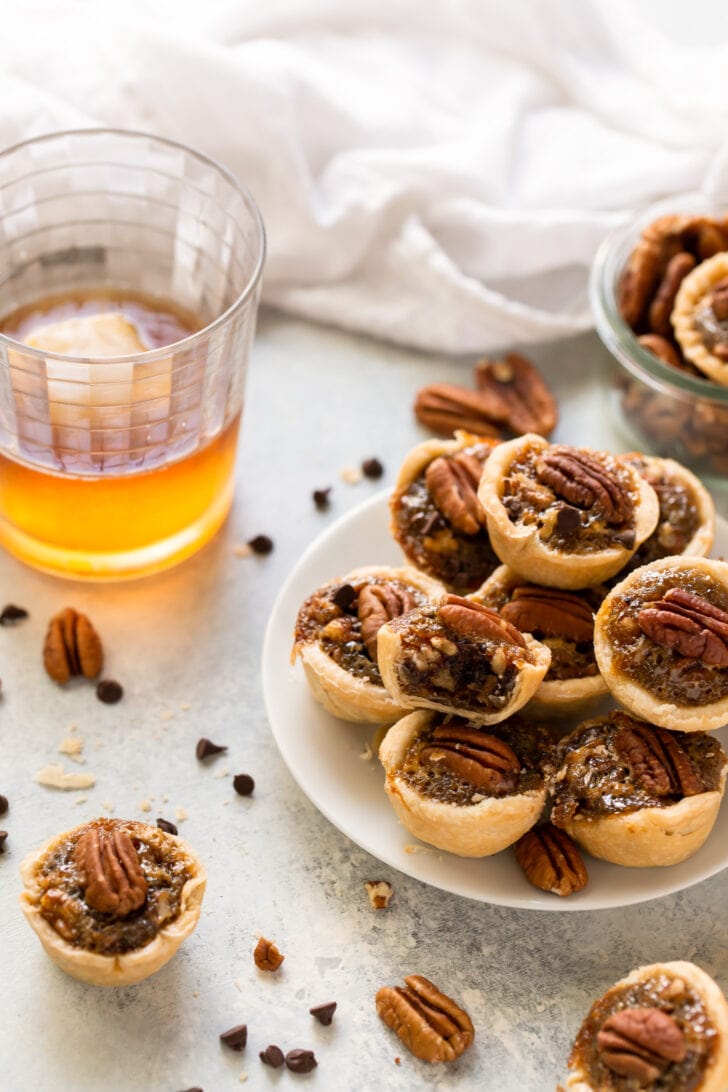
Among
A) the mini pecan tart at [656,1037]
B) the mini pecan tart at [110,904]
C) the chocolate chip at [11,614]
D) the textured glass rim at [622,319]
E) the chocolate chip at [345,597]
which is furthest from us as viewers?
the textured glass rim at [622,319]

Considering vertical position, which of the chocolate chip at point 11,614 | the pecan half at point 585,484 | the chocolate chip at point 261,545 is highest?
the pecan half at point 585,484

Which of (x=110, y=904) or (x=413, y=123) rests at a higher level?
(x=413, y=123)

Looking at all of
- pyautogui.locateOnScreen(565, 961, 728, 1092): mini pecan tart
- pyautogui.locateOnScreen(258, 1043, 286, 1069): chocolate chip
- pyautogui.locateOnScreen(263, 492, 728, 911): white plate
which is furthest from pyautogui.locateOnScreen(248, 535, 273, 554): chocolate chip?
pyautogui.locateOnScreen(565, 961, 728, 1092): mini pecan tart

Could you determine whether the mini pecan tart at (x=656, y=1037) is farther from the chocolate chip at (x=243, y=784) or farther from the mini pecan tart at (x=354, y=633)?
the chocolate chip at (x=243, y=784)

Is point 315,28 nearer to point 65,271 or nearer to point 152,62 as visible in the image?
point 152,62

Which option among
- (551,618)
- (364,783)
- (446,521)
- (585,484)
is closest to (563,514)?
(585,484)

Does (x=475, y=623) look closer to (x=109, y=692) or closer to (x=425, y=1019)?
(x=425, y=1019)

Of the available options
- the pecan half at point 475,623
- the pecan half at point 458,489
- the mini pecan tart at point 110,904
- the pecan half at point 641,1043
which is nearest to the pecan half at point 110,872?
the mini pecan tart at point 110,904
